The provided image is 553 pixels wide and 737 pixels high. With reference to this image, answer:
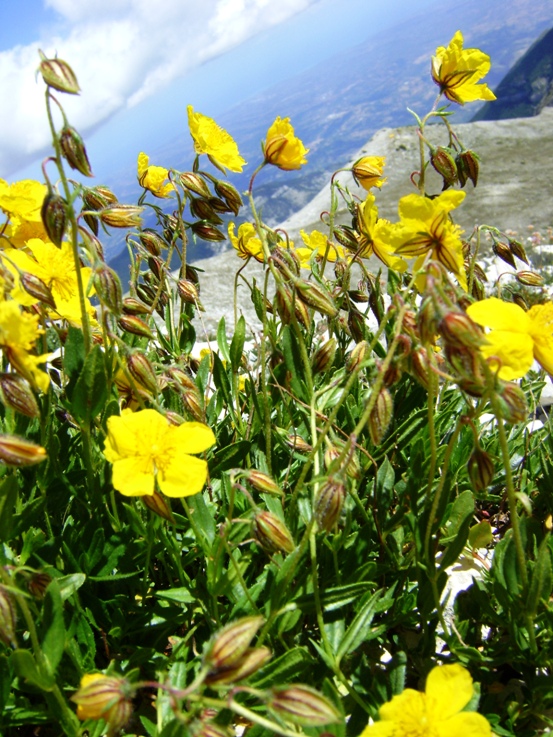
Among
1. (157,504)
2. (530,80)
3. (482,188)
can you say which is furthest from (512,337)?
(530,80)

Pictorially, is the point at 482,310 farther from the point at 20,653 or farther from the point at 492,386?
the point at 20,653

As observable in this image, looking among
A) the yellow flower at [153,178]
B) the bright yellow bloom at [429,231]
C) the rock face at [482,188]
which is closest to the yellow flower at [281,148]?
the yellow flower at [153,178]

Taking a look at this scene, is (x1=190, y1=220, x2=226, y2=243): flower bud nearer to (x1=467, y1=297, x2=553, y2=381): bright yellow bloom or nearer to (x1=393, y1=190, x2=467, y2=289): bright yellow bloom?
(x1=393, y1=190, x2=467, y2=289): bright yellow bloom

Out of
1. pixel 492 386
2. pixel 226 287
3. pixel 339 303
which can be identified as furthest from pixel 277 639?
pixel 226 287

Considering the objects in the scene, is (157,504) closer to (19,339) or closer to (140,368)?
(140,368)

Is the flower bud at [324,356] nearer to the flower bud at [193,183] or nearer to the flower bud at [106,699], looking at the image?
the flower bud at [193,183]
